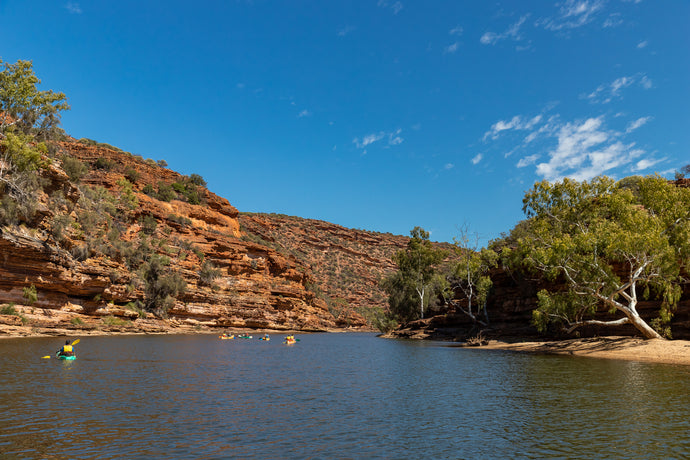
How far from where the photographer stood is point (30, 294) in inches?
1357

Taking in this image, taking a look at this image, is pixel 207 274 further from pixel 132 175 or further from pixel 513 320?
pixel 513 320

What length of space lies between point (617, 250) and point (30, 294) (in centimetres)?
4544

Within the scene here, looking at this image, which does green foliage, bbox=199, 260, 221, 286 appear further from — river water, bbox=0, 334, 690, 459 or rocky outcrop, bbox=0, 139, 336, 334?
river water, bbox=0, 334, 690, 459

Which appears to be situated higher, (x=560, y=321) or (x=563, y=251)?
(x=563, y=251)

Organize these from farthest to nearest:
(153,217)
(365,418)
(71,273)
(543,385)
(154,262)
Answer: (153,217)
(154,262)
(71,273)
(543,385)
(365,418)

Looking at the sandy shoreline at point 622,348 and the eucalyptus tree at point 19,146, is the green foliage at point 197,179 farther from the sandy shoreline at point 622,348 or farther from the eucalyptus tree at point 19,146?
the sandy shoreline at point 622,348

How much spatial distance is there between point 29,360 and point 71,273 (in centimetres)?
2098

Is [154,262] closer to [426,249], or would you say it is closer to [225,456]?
[426,249]

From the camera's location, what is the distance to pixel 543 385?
54.4ft

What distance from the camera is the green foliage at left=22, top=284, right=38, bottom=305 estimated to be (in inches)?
1352

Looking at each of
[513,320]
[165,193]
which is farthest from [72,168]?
[513,320]

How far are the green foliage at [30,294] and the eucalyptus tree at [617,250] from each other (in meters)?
41.0

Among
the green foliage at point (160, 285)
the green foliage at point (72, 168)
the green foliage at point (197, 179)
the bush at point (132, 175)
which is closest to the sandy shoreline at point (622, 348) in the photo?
the green foliage at point (160, 285)

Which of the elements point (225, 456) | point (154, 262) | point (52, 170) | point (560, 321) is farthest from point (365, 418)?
point (154, 262)
